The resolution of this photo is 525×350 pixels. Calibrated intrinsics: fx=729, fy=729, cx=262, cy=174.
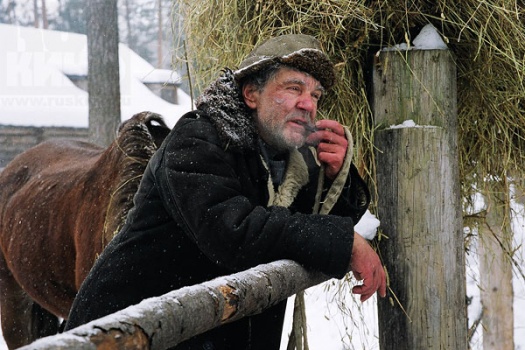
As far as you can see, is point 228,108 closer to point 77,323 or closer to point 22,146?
point 77,323

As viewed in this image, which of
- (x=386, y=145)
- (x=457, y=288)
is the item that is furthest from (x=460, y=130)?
(x=457, y=288)

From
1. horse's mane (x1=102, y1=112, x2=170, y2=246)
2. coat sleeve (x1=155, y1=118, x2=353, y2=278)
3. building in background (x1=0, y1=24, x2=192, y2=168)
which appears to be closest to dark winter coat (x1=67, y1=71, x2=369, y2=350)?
coat sleeve (x1=155, y1=118, x2=353, y2=278)

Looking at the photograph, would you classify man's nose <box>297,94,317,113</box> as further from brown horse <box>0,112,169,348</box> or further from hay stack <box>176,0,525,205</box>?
brown horse <box>0,112,169,348</box>

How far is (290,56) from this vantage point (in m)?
2.10

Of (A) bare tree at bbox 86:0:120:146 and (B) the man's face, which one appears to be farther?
(A) bare tree at bbox 86:0:120:146

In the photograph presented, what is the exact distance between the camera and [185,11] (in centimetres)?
285

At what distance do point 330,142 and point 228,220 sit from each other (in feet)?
1.62

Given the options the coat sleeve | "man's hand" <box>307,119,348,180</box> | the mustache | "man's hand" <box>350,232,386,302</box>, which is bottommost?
"man's hand" <box>350,232,386,302</box>

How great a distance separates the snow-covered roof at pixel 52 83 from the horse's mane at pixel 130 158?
1196 centimetres

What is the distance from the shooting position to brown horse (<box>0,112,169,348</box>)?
322cm

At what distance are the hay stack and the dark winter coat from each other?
0.37m

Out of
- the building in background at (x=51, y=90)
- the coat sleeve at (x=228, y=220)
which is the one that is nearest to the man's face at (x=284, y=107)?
the coat sleeve at (x=228, y=220)

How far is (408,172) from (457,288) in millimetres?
410

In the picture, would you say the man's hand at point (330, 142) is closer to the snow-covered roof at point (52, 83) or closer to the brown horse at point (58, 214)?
the brown horse at point (58, 214)
